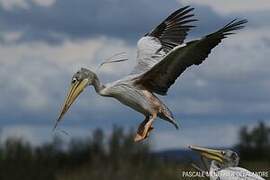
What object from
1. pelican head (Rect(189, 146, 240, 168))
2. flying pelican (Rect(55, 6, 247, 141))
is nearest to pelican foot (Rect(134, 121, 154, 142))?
flying pelican (Rect(55, 6, 247, 141))

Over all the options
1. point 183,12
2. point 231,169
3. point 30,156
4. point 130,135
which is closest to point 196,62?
point 231,169

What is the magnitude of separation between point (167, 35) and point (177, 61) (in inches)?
78.7

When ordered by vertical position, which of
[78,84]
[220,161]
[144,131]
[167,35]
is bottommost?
[220,161]

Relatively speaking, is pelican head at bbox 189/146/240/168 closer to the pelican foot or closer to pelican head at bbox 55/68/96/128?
the pelican foot

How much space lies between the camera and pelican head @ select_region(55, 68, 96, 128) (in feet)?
37.1

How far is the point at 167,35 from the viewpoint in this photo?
13828mm

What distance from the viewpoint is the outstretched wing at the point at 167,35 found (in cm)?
1305

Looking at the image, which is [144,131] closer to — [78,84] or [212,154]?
[78,84]

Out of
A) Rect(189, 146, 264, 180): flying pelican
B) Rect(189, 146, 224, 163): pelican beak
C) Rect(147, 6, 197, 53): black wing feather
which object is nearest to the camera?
Rect(189, 146, 264, 180): flying pelican

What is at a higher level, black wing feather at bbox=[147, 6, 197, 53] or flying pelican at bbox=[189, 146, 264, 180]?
black wing feather at bbox=[147, 6, 197, 53]

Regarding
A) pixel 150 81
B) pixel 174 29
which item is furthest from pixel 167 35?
pixel 150 81

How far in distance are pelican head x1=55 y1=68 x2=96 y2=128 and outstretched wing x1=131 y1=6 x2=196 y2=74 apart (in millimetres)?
1600

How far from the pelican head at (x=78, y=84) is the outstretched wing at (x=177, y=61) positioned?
69 cm

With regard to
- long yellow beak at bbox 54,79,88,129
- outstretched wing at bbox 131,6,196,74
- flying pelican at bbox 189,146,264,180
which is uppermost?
outstretched wing at bbox 131,6,196,74
